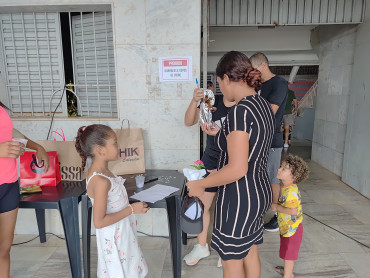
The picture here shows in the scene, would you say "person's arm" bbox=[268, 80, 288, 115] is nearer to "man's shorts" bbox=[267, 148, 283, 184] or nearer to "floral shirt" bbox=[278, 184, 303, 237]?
"man's shorts" bbox=[267, 148, 283, 184]

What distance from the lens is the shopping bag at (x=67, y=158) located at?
2.20 m

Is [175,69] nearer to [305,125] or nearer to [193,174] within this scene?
[193,174]

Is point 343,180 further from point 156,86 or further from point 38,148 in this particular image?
point 38,148

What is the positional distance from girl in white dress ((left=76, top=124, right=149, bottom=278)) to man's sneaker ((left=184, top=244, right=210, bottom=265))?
2.22 ft

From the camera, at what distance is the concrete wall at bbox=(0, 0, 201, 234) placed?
235 cm

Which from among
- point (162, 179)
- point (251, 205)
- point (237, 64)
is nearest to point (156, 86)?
point (162, 179)

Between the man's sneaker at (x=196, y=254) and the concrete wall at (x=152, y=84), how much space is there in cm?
44

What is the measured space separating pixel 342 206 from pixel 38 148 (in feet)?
11.0

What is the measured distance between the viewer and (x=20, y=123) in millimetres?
2559

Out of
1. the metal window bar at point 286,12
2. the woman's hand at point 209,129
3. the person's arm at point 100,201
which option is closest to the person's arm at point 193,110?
the woman's hand at point 209,129

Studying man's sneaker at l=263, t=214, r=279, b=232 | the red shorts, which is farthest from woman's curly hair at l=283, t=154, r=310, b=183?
man's sneaker at l=263, t=214, r=279, b=232

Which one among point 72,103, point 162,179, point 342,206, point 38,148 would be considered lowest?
point 342,206

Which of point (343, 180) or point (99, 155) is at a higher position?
point (99, 155)

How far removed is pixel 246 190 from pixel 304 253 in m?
1.50
